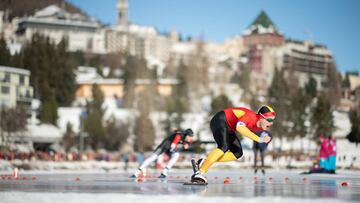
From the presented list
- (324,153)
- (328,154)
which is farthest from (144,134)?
(328,154)

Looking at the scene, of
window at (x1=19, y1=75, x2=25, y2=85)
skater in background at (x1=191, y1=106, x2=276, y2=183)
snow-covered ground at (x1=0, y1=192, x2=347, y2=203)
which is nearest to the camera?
snow-covered ground at (x1=0, y1=192, x2=347, y2=203)

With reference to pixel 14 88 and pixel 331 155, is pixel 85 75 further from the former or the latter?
pixel 331 155

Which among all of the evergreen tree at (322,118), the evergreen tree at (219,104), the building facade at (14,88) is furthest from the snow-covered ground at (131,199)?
the evergreen tree at (219,104)

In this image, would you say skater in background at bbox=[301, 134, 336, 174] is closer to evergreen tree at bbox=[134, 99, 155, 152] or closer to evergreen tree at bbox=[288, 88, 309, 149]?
evergreen tree at bbox=[288, 88, 309, 149]

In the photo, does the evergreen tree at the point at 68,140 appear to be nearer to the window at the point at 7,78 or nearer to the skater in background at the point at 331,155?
the window at the point at 7,78

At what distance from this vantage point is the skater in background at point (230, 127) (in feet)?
Answer: 49.9

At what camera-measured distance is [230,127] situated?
616 inches

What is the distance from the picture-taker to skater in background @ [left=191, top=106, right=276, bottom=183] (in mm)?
15219

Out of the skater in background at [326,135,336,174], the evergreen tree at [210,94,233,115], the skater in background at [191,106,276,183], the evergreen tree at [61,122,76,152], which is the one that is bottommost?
the evergreen tree at [61,122,76,152]

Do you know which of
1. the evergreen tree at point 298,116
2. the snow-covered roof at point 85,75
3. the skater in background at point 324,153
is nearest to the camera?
the skater in background at point 324,153

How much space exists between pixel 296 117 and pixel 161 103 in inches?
1783

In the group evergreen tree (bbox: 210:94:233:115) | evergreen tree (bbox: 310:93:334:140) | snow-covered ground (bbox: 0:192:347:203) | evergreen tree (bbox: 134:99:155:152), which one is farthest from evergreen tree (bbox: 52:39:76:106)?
snow-covered ground (bbox: 0:192:347:203)

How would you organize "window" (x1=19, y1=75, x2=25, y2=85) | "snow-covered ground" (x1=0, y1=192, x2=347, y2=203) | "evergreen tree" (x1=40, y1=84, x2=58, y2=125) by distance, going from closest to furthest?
"snow-covered ground" (x1=0, y1=192, x2=347, y2=203)
"evergreen tree" (x1=40, y1=84, x2=58, y2=125)
"window" (x1=19, y1=75, x2=25, y2=85)

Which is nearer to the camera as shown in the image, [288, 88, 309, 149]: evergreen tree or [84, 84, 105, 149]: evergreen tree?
[288, 88, 309, 149]: evergreen tree
